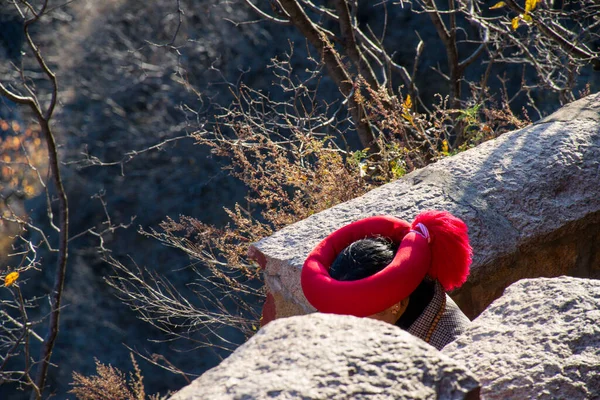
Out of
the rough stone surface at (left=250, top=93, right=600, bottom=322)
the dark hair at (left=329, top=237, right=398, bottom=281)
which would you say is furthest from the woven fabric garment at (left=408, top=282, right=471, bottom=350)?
the rough stone surface at (left=250, top=93, right=600, bottom=322)

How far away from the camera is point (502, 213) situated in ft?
7.68

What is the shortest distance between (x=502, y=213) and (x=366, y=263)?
2.52ft

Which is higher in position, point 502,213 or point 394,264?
point 394,264

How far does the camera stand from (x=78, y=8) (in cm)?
A: 994

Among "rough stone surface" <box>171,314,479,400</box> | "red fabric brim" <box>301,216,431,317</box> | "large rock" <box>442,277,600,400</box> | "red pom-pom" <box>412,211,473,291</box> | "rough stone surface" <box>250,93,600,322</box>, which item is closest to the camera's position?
"rough stone surface" <box>171,314,479,400</box>

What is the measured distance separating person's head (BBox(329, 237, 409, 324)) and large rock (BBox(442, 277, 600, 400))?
0.27 m

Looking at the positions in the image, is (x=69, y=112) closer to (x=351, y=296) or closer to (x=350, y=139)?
(x=350, y=139)

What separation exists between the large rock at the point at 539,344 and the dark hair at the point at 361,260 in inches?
11.3

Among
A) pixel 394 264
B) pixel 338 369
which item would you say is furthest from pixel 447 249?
pixel 338 369

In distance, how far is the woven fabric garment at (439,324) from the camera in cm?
176

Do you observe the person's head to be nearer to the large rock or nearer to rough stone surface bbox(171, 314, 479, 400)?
the large rock

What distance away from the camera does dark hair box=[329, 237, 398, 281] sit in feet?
5.74

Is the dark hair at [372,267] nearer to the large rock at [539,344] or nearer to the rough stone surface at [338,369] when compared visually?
the large rock at [539,344]

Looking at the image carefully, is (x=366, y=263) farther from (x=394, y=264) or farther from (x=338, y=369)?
(x=338, y=369)
